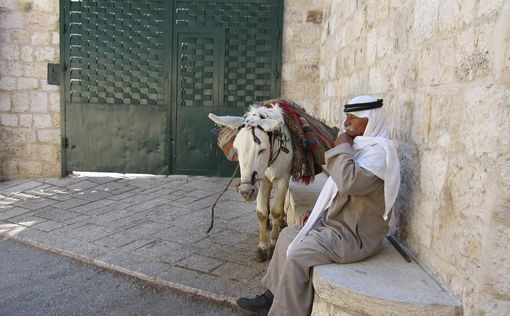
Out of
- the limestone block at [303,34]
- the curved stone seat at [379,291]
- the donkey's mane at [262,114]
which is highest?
the limestone block at [303,34]

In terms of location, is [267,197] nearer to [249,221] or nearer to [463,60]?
[249,221]

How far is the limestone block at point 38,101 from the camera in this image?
286 inches

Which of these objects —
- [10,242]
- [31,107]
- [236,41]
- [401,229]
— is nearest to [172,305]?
[401,229]

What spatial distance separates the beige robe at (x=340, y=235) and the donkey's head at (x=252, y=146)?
2.41 ft

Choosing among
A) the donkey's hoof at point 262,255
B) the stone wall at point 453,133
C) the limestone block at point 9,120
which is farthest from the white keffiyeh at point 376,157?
the limestone block at point 9,120

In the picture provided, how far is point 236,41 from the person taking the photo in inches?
282

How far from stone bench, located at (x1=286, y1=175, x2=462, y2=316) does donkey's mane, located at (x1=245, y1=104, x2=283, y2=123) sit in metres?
1.37

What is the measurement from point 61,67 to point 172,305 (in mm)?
5148

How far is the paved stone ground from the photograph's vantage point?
12.5 ft

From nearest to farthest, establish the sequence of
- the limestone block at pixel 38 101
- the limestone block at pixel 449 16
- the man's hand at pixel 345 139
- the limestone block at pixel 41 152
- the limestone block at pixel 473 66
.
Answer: the limestone block at pixel 473 66 < the limestone block at pixel 449 16 < the man's hand at pixel 345 139 < the limestone block at pixel 38 101 < the limestone block at pixel 41 152

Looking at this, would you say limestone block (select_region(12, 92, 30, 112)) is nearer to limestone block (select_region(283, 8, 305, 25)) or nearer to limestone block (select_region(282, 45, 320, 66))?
limestone block (select_region(282, 45, 320, 66))

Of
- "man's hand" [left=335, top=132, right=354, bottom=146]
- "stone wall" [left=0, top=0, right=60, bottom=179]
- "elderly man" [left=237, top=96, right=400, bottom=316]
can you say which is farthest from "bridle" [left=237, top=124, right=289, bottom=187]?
"stone wall" [left=0, top=0, right=60, bottom=179]

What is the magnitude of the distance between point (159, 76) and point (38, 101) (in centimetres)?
196

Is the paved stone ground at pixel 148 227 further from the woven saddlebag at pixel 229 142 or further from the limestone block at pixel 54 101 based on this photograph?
the limestone block at pixel 54 101
